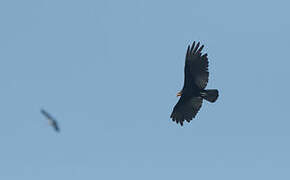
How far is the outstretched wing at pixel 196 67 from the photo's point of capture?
4047cm

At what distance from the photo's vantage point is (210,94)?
132ft

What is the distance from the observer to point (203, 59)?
40375mm

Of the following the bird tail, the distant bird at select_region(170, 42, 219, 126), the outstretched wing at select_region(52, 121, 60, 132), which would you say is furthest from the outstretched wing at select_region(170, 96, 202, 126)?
the outstretched wing at select_region(52, 121, 60, 132)

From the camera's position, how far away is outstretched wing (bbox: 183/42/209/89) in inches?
1593

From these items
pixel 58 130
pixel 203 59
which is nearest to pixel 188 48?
pixel 203 59

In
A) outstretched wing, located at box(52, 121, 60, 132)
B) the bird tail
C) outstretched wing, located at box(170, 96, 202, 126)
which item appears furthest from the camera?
outstretched wing, located at box(52, 121, 60, 132)

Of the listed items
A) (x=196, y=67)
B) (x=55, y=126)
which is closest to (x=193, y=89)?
(x=196, y=67)

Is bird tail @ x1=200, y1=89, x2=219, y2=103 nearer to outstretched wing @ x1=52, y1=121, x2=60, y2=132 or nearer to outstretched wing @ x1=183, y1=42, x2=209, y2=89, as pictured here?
outstretched wing @ x1=183, y1=42, x2=209, y2=89

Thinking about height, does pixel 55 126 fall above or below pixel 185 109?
above

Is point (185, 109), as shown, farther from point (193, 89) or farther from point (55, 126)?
point (55, 126)

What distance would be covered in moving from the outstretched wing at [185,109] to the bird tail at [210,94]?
1.10m

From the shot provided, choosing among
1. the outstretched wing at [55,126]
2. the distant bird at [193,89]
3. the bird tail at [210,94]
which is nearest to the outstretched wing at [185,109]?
the distant bird at [193,89]

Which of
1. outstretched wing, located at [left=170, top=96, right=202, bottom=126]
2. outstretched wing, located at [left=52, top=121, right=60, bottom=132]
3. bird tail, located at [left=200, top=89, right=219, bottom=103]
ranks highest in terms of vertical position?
outstretched wing, located at [left=52, top=121, right=60, bottom=132]

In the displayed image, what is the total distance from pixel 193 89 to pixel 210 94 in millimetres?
1793
